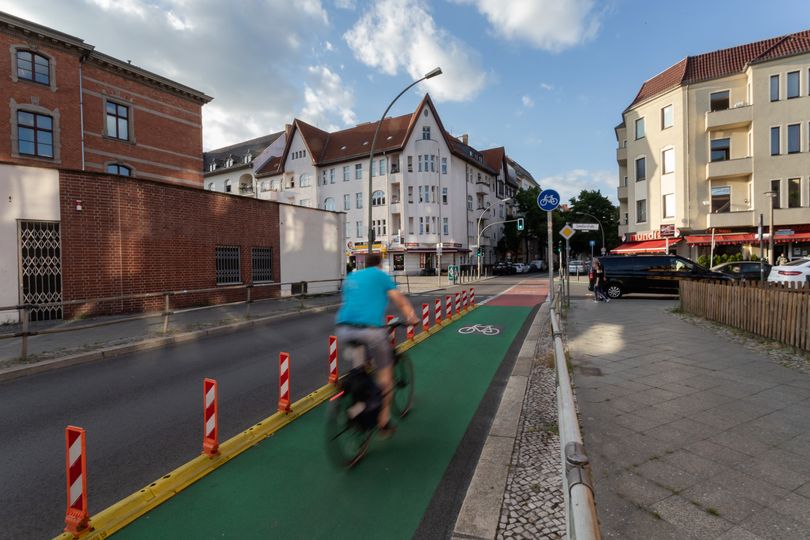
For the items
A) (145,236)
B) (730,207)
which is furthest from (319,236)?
(730,207)

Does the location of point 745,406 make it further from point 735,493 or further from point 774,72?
point 774,72

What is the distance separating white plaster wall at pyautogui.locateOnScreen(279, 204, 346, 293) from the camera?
18.8m

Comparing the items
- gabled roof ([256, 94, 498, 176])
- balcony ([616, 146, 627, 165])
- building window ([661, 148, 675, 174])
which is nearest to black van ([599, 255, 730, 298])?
building window ([661, 148, 675, 174])

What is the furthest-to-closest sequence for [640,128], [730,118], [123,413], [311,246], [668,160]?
[640,128] → [668,160] → [730,118] → [311,246] → [123,413]

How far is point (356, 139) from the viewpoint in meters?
52.2

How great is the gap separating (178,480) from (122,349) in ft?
20.1

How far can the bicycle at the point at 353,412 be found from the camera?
354 cm

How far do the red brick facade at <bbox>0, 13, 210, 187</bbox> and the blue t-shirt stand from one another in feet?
67.8

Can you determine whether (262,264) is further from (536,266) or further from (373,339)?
(536,266)

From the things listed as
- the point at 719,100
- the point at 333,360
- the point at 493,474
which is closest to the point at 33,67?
the point at 333,360

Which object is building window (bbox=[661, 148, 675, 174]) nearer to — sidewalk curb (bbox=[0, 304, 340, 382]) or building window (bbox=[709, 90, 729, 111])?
building window (bbox=[709, 90, 729, 111])

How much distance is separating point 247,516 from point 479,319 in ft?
32.8

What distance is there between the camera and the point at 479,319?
12.5 m

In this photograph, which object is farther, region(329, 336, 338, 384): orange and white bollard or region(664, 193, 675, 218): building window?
region(664, 193, 675, 218): building window
